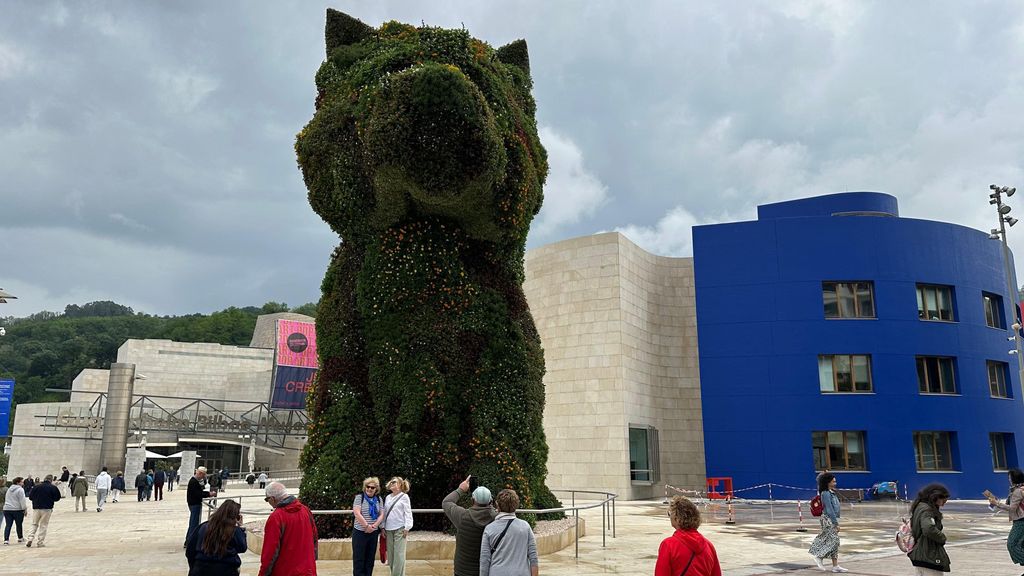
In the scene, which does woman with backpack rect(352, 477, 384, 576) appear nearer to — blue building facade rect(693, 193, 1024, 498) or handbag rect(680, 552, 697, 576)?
handbag rect(680, 552, 697, 576)

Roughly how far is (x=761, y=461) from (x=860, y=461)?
137 inches

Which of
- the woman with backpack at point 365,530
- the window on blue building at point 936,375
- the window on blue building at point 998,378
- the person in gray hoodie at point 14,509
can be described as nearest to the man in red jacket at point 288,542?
the woman with backpack at point 365,530

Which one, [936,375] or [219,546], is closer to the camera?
[219,546]

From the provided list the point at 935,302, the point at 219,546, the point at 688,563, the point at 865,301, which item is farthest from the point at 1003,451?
the point at 219,546

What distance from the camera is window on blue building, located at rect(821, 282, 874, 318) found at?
27.1 meters

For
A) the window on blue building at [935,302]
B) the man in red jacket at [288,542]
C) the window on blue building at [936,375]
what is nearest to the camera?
the man in red jacket at [288,542]

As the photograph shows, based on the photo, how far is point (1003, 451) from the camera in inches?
1111

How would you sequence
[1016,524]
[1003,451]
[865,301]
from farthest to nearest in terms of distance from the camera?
[1003,451]
[865,301]
[1016,524]

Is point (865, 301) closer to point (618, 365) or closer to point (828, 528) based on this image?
point (618, 365)

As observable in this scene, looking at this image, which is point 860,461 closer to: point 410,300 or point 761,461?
point 761,461

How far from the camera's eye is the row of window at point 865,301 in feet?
89.0

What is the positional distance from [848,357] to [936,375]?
372cm

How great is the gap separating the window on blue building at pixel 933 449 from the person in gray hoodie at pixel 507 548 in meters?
25.6

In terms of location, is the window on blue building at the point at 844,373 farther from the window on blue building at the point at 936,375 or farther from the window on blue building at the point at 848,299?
the window on blue building at the point at 936,375
